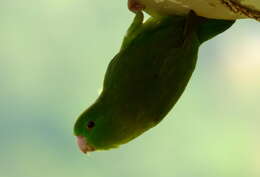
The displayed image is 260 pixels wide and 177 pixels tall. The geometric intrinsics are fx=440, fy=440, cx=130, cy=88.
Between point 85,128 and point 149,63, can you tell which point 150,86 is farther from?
point 85,128

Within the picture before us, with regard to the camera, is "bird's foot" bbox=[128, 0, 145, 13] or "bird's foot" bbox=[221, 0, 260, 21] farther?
"bird's foot" bbox=[128, 0, 145, 13]

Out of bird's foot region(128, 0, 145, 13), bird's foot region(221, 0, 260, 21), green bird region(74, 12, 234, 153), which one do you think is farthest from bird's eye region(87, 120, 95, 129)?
bird's foot region(221, 0, 260, 21)

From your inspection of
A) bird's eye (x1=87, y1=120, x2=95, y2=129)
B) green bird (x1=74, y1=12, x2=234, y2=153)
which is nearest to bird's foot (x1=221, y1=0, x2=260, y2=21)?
green bird (x1=74, y1=12, x2=234, y2=153)

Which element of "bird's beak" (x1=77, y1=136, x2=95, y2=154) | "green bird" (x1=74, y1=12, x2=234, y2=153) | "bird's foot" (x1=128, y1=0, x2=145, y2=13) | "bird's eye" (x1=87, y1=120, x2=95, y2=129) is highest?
"bird's foot" (x1=128, y1=0, x2=145, y2=13)

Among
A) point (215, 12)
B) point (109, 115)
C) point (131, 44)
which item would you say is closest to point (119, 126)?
point (109, 115)

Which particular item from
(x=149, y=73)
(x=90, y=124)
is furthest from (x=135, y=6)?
(x=90, y=124)

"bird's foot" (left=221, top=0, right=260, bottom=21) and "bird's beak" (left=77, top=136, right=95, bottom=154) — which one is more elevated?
"bird's foot" (left=221, top=0, right=260, bottom=21)

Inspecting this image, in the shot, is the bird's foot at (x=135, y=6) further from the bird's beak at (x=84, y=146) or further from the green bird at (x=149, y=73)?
the bird's beak at (x=84, y=146)

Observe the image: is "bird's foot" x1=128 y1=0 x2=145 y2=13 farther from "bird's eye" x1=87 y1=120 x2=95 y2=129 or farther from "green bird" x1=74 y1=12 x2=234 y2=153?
"bird's eye" x1=87 y1=120 x2=95 y2=129
